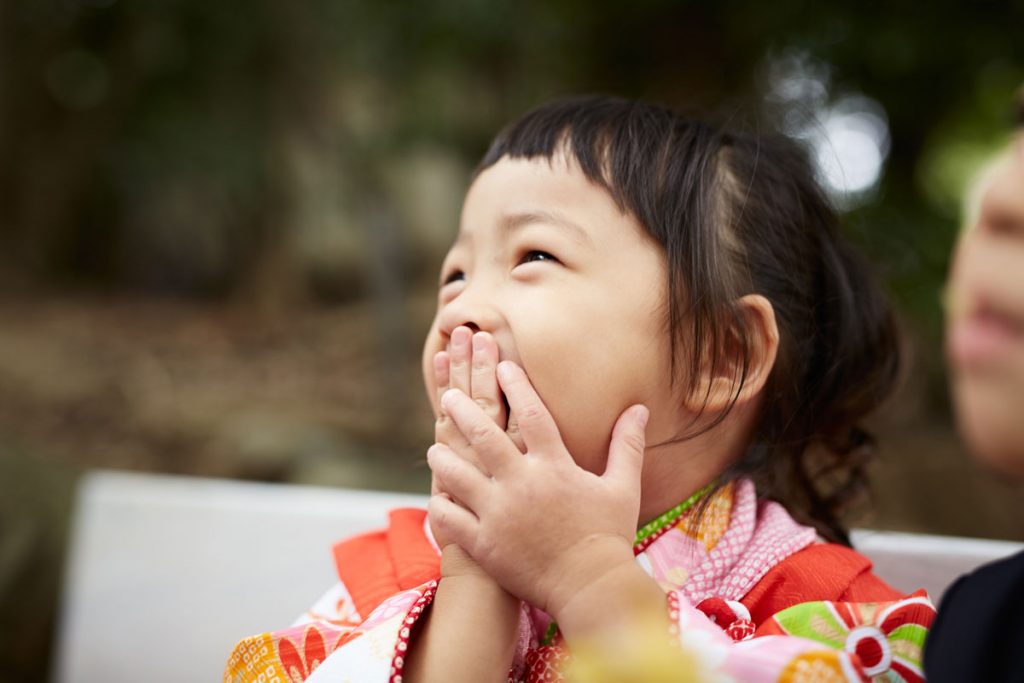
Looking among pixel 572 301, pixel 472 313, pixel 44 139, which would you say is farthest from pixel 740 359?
pixel 44 139

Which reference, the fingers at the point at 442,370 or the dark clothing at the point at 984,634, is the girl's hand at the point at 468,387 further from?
the dark clothing at the point at 984,634

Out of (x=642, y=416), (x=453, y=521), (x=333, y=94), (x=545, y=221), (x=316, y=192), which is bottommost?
(x=453, y=521)

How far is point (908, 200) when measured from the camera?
4.00 m

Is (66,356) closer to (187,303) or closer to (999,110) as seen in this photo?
(187,303)

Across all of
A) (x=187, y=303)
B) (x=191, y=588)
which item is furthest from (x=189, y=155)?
(x=191, y=588)

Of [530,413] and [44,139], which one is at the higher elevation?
[44,139]

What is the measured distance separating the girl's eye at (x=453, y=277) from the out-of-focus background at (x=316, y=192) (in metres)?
0.52

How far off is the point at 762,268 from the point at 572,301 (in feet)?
0.99

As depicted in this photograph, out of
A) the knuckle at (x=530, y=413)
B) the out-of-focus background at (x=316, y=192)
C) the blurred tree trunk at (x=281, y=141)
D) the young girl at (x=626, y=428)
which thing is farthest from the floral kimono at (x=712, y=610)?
the blurred tree trunk at (x=281, y=141)

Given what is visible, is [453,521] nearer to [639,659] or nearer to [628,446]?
[628,446]

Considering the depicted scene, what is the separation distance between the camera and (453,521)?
98 centimetres

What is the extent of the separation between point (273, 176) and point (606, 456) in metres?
6.47

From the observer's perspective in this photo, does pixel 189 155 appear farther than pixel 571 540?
Yes

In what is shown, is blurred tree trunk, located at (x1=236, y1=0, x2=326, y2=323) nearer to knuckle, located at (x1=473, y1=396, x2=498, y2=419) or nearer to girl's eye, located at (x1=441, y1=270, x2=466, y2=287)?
girl's eye, located at (x1=441, y1=270, x2=466, y2=287)
